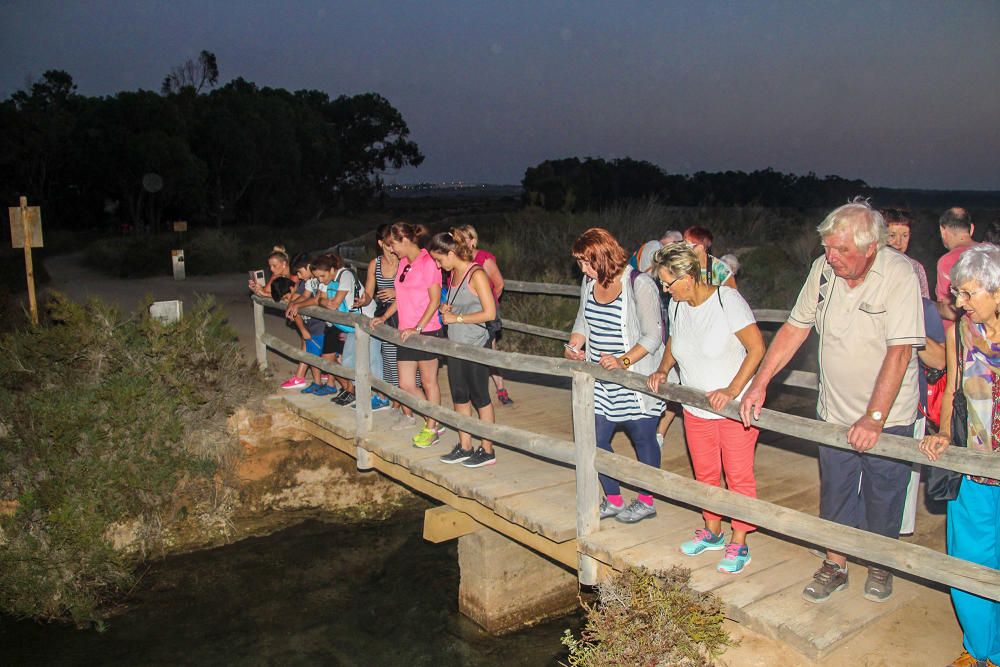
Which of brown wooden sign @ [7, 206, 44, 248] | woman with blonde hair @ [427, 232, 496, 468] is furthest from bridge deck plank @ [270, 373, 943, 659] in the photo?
brown wooden sign @ [7, 206, 44, 248]

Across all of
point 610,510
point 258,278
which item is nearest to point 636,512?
point 610,510

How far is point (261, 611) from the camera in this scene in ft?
23.4

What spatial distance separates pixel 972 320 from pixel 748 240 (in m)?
14.7

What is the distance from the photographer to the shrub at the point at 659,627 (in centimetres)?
371

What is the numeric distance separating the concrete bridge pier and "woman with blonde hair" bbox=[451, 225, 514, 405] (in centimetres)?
152

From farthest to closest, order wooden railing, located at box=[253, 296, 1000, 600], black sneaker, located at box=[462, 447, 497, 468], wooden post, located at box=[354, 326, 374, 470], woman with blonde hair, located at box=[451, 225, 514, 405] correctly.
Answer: wooden post, located at box=[354, 326, 374, 470]
black sneaker, located at box=[462, 447, 497, 468]
woman with blonde hair, located at box=[451, 225, 514, 405]
wooden railing, located at box=[253, 296, 1000, 600]

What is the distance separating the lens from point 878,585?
387 centimetres

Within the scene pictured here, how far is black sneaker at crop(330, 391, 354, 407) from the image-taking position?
8040 millimetres

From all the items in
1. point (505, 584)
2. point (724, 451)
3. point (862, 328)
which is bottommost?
point (505, 584)

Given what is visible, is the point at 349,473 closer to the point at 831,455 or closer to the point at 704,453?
the point at 704,453

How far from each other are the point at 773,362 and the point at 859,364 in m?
0.41

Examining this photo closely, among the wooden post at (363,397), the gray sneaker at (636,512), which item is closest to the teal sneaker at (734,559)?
the gray sneaker at (636,512)

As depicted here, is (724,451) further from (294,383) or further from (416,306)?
(294,383)

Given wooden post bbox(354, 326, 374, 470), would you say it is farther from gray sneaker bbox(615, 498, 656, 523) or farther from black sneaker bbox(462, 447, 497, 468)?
gray sneaker bbox(615, 498, 656, 523)
